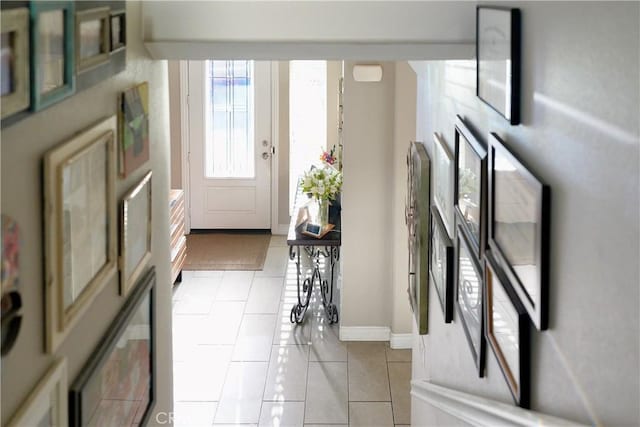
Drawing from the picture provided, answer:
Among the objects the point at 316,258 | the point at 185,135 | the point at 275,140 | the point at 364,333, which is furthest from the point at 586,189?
the point at 185,135

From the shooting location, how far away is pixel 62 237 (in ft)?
5.12

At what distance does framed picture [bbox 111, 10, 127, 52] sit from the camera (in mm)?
1912

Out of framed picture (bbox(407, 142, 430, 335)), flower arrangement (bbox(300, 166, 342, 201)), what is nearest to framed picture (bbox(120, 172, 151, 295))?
framed picture (bbox(407, 142, 430, 335))

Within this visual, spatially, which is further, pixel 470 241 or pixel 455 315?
pixel 455 315

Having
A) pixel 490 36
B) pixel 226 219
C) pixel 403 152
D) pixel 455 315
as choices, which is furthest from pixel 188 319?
pixel 490 36

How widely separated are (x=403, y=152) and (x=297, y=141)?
346 centimetres

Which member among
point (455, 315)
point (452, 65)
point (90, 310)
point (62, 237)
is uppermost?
point (452, 65)

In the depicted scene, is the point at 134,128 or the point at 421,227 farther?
the point at 421,227

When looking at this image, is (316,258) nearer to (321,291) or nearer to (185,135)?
(321,291)

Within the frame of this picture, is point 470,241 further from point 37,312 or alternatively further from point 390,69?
point 390,69

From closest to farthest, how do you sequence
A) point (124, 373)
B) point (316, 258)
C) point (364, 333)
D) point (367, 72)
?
point (124, 373)
point (367, 72)
point (364, 333)
point (316, 258)

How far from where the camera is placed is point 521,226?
1.74 metres

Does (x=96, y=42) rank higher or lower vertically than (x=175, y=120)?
higher

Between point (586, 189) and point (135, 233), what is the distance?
1271 millimetres
